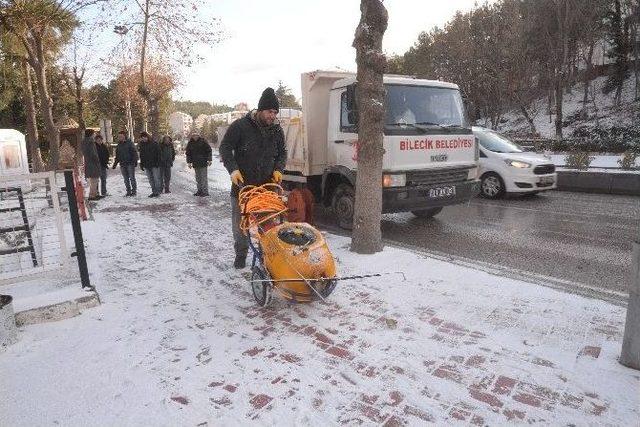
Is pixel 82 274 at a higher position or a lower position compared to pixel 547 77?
lower

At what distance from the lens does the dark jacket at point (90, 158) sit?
455 inches

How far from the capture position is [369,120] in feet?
18.0

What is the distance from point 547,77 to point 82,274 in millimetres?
26052

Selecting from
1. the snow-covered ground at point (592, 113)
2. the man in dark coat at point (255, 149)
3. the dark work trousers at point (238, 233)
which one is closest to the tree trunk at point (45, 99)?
the dark work trousers at point (238, 233)

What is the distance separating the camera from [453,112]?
25.2 feet

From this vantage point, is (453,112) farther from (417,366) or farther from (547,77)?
(547,77)

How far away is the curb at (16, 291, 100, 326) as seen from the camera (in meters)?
3.89

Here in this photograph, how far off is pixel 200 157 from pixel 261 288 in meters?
8.76

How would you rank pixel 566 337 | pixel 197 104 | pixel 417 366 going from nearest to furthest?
pixel 417 366, pixel 566 337, pixel 197 104

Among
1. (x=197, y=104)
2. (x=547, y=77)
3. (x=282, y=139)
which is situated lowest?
(x=282, y=139)

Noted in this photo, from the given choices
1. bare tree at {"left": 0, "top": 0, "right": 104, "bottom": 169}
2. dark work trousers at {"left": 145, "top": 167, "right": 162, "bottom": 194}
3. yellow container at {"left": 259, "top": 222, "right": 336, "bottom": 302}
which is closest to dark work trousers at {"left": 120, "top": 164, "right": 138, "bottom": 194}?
dark work trousers at {"left": 145, "top": 167, "right": 162, "bottom": 194}

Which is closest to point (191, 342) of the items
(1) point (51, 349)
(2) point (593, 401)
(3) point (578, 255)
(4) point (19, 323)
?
(1) point (51, 349)

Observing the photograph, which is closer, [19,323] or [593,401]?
[593,401]

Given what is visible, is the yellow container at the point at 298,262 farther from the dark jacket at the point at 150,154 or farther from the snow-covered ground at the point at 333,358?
the dark jacket at the point at 150,154
